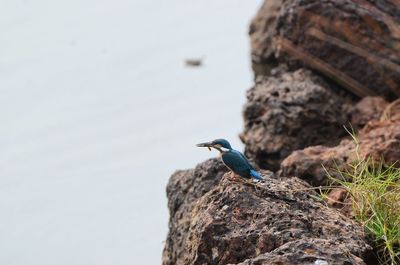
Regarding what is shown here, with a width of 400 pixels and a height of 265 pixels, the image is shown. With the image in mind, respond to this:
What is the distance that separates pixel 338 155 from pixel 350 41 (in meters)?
0.93

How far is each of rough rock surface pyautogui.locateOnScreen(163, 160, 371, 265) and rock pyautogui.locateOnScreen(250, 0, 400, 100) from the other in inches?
59.1

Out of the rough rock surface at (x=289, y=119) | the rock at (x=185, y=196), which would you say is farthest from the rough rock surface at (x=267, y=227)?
the rough rock surface at (x=289, y=119)

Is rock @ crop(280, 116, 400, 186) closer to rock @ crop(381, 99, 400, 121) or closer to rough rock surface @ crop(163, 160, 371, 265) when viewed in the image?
rock @ crop(381, 99, 400, 121)

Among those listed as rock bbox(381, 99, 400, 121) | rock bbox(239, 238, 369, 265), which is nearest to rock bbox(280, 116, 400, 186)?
rock bbox(381, 99, 400, 121)

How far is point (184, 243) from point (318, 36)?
1526 millimetres

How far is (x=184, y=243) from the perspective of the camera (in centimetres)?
320

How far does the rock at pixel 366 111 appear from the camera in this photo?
408cm

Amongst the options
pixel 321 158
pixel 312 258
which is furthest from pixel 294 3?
pixel 312 258

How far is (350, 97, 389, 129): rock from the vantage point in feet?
13.4

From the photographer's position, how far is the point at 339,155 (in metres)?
3.53

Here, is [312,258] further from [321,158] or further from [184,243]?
[321,158]

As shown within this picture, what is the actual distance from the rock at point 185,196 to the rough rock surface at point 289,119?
2.11 feet

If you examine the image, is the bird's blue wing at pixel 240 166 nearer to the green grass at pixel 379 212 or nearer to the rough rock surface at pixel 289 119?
the green grass at pixel 379 212

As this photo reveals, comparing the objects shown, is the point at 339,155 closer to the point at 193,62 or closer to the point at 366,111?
the point at 366,111
